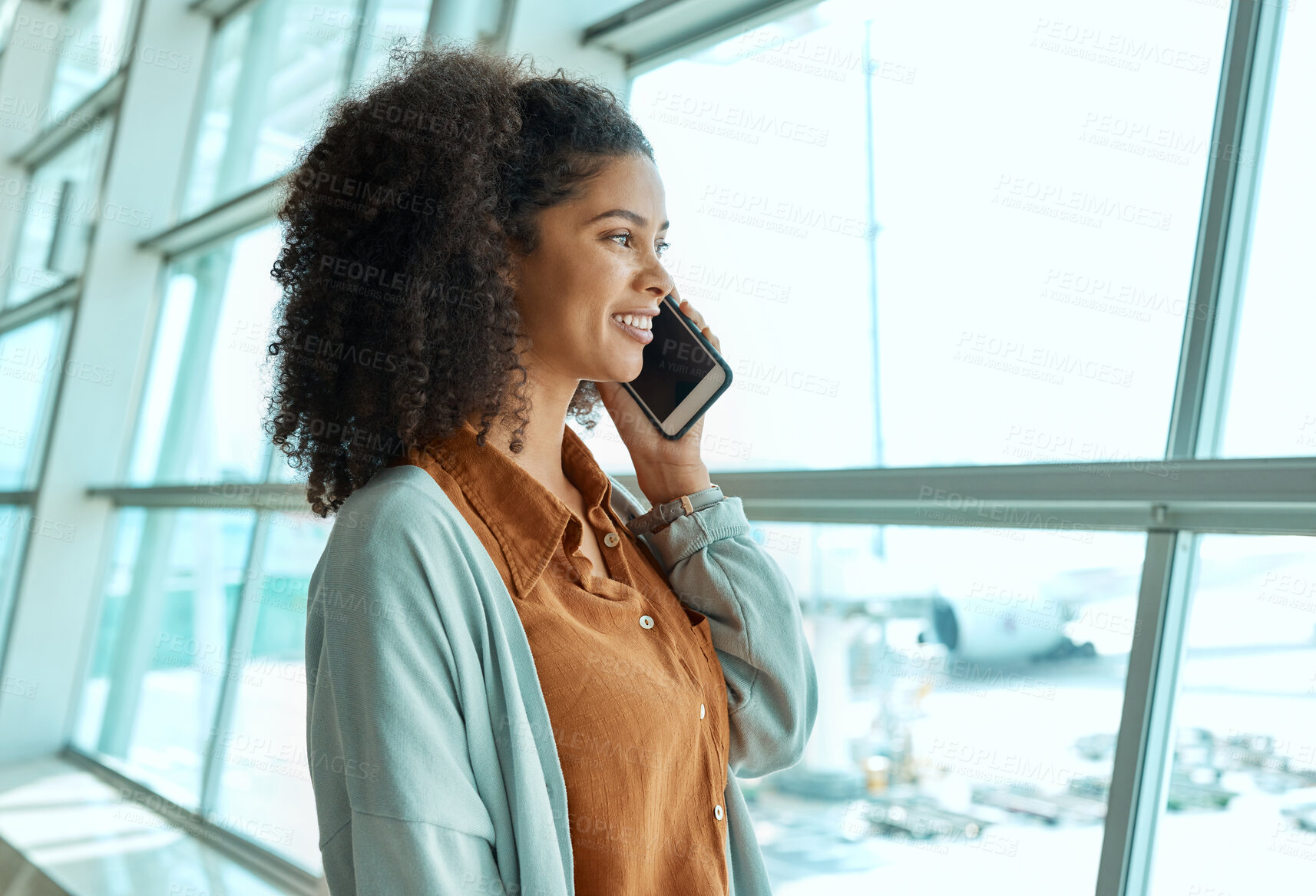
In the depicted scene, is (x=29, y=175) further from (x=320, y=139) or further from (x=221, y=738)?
(x=320, y=139)

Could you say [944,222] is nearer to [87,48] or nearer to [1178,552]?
[1178,552]

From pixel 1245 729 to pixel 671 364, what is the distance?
1.02m

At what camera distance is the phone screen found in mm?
1612

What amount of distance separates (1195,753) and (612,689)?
0.95m

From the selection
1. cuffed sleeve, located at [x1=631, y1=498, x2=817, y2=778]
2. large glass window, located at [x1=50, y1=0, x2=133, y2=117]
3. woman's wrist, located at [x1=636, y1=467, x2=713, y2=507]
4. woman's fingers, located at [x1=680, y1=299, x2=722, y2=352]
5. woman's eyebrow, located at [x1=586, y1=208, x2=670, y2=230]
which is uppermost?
large glass window, located at [x1=50, y1=0, x2=133, y2=117]

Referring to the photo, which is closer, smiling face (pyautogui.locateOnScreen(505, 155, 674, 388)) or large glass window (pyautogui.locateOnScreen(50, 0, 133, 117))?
smiling face (pyautogui.locateOnScreen(505, 155, 674, 388))

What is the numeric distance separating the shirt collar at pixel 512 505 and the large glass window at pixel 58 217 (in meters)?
4.57

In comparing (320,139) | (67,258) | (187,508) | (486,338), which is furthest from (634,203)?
(67,258)

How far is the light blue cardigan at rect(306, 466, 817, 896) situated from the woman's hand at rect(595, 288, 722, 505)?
0.44 m

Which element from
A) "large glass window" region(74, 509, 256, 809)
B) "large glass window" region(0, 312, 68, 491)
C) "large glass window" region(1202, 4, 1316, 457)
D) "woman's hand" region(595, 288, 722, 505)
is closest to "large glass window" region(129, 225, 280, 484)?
"large glass window" region(74, 509, 256, 809)

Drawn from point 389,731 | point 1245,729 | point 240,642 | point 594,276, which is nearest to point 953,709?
point 1245,729

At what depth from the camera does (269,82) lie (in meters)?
4.78

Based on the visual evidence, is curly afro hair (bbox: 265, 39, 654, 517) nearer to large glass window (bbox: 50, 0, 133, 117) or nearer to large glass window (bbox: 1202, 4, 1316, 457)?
large glass window (bbox: 1202, 4, 1316, 457)

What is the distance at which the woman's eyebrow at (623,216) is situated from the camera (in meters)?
1.37
